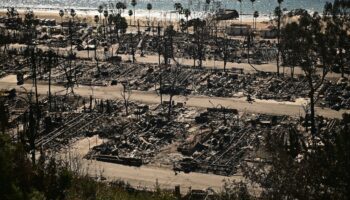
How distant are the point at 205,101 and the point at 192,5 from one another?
48588 millimetres

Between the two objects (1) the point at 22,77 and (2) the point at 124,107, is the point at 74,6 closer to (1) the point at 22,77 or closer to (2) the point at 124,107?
(1) the point at 22,77

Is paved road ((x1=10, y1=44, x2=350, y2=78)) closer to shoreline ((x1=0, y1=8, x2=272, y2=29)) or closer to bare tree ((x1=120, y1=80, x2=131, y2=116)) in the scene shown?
bare tree ((x1=120, y1=80, x2=131, y2=116))

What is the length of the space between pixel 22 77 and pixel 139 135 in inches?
634

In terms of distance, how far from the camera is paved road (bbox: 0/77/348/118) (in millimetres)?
38191

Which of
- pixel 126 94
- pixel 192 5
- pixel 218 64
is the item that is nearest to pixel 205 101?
pixel 126 94

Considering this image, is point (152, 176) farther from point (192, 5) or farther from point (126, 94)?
point (192, 5)

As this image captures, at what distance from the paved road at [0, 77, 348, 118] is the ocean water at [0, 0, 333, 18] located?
3361 centimetres

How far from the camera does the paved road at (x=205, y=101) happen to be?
38.2 metres

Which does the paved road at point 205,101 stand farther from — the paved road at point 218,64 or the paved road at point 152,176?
the paved road at point 152,176

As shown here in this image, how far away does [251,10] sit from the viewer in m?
82.6

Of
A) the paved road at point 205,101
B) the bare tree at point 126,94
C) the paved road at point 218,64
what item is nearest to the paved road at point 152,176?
the bare tree at point 126,94

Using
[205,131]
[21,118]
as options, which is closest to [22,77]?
[21,118]

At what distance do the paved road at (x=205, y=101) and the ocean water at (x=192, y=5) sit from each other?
33.6 m

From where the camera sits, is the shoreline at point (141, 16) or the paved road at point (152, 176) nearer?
the paved road at point (152, 176)
